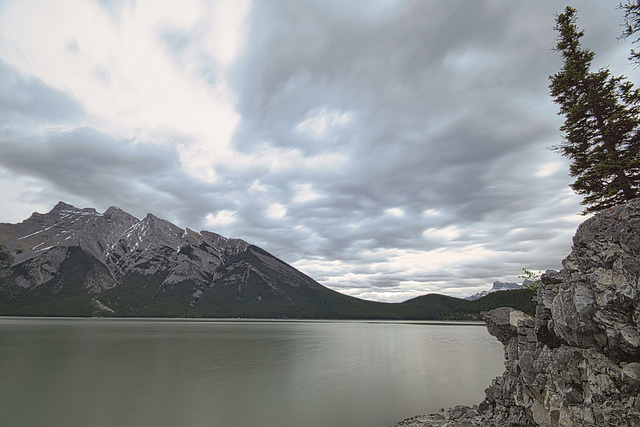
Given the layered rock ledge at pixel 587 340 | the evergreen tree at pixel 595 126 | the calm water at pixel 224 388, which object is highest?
the evergreen tree at pixel 595 126

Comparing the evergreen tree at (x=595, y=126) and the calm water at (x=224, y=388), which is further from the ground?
the evergreen tree at (x=595, y=126)

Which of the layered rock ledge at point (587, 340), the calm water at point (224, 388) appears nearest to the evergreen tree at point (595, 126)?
the layered rock ledge at point (587, 340)

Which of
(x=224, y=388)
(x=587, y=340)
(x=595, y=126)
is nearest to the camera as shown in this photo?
(x=587, y=340)

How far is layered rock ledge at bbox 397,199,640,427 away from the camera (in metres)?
12.3

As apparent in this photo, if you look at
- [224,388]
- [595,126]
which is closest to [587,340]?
[595,126]

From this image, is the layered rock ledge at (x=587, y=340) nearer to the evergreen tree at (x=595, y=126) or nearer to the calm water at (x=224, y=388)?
the evergreen tree at (x=595, y=126)

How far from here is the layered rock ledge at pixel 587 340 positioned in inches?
484

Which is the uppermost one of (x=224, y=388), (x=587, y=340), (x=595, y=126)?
(x=595, y=126)

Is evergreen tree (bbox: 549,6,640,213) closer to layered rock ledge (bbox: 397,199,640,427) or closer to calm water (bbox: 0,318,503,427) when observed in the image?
layered rock ledge (bbox: 397,199,640,427)

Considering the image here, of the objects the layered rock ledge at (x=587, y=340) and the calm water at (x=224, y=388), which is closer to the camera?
the layered rock ledge at (x=587, y=340)

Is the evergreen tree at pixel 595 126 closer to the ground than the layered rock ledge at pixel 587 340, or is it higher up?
higher up

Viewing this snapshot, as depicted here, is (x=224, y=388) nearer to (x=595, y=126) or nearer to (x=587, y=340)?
(x=587, y=340)

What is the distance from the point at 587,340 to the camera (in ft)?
45.6

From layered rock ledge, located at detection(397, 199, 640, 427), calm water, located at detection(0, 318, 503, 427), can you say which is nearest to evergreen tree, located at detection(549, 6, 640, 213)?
layered rock ledge, located at detection(397, 199, 640, 427)
